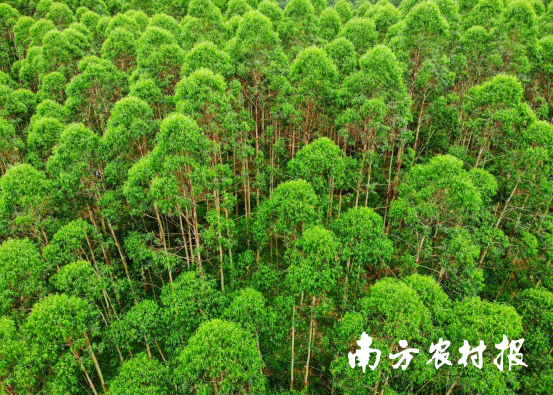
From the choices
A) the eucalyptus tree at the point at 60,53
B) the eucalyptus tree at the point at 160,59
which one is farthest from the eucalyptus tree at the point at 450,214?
the eucalyptus tree at the point at 60,53

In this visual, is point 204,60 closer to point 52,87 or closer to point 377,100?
point 377,100

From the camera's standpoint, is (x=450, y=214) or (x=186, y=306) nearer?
(x=186, y=306)

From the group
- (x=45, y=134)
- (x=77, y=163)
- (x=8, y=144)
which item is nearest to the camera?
(x=77, y=163)

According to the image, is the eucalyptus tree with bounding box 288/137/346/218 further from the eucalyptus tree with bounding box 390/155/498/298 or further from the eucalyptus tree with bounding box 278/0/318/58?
the eucalyptus tree with bounding box 278/0/318/58

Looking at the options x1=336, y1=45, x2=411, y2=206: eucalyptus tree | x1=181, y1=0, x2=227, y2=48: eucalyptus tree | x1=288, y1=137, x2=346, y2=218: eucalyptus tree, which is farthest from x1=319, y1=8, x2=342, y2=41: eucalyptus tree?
x1=288, y1=137, x2=346, y2=218: eucalyptus tree

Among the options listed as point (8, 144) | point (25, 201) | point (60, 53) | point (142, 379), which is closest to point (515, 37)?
point (142, 379)

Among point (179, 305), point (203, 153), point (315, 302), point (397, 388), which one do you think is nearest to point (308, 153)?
point (203, 153)

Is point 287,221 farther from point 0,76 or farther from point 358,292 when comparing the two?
point 0,76

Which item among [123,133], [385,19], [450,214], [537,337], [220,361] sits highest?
[385,19]
